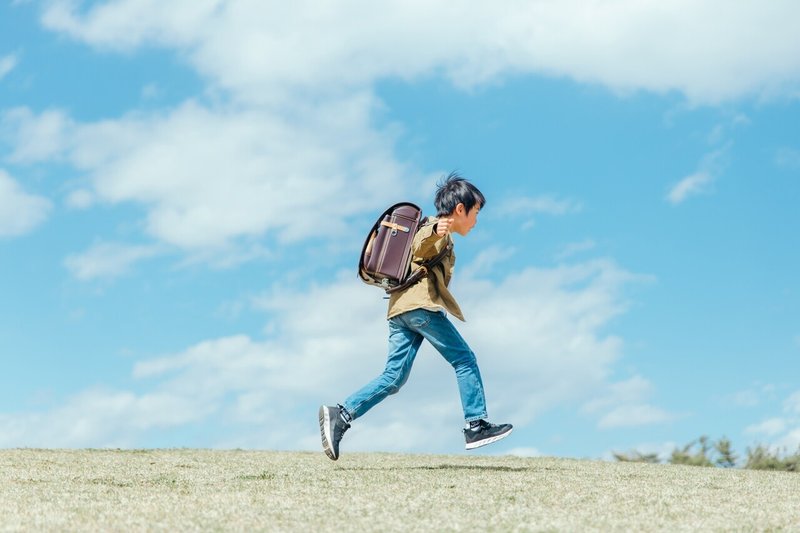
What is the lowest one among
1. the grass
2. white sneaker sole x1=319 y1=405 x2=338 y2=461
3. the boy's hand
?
the grass

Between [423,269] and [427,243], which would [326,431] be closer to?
[423,269]

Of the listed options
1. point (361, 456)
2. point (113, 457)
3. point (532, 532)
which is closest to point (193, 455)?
point (113, 457)

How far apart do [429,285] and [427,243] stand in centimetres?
37

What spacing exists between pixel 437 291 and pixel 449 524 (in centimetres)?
288

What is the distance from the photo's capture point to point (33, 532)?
→ 4.65m

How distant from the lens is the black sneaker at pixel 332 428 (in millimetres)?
7484

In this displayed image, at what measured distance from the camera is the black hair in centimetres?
744

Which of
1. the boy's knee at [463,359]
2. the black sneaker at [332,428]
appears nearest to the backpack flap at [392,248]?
the boy's knee at [463,359]

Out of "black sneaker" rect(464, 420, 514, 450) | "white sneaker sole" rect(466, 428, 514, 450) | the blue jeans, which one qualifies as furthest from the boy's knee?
"white sneaker sole" rect(466, 428, 514, 450)

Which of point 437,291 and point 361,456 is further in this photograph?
point 361,456

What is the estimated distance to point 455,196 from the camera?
745 cm

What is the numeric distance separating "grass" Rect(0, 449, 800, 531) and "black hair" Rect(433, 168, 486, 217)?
82.4 inches

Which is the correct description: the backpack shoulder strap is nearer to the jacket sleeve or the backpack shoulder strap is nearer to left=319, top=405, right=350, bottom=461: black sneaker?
the jacket sleeve

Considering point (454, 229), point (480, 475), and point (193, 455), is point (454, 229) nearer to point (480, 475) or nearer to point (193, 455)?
point (480, 475)
